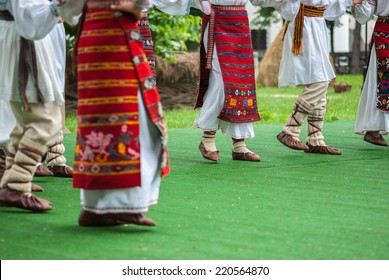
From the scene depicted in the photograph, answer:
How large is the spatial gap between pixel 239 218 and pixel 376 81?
3.60 meters

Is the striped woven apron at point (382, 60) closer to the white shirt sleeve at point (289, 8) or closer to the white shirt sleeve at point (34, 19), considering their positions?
the white shirt sleeve at point (289, 8)

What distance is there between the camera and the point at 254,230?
14.3ft

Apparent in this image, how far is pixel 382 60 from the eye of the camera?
25.5 feet

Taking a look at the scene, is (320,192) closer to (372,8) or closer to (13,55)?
(13,55)

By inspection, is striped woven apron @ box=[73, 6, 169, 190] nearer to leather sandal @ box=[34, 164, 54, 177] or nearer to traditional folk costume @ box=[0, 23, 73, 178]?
traditional folk costume @ box=[0, 23, 73, 178]

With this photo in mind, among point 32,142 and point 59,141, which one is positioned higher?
point 32,142

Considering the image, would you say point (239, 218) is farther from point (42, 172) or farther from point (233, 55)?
point (233, 55)

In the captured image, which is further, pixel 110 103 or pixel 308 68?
pixel 308 68

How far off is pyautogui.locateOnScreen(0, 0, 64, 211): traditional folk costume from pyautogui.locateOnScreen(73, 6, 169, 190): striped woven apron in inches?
21.4

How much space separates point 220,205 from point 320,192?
0.78m

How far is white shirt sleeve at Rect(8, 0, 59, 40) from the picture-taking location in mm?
4578

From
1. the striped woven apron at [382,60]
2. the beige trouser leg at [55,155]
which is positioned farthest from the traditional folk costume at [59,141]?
the striped woven apron at [382,60]

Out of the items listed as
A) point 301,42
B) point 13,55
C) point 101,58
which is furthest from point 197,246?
point 301,42

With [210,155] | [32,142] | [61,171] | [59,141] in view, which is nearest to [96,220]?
[32,142]
